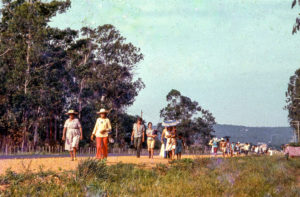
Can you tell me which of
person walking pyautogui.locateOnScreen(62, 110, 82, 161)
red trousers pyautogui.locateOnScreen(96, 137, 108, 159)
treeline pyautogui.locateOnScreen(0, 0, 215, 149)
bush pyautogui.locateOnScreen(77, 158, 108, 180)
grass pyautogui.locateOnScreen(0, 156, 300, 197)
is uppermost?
treeline pyautogui.locateOnScreen(0, 0, 215, 149)

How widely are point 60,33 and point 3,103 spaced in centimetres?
1007

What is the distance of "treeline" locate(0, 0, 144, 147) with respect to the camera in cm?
3634

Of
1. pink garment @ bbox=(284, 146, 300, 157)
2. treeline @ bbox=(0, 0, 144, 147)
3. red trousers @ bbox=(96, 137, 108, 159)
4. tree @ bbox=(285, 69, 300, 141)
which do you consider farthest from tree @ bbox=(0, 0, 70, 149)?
tree @ bbox=(285, 69, 300, 141)

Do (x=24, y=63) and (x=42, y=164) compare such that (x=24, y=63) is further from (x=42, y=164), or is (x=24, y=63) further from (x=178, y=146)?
(x=42, y=164)

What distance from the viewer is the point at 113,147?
50312 millimetres

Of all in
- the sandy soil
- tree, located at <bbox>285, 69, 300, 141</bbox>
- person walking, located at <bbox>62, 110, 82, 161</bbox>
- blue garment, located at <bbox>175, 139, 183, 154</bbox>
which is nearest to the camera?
the sandy soil

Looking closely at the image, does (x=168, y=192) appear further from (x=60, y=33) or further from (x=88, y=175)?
(x=60, y=33)

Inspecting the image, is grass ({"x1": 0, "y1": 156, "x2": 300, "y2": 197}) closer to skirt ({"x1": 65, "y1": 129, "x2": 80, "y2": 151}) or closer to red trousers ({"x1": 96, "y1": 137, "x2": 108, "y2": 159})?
red trousers ({"x1": 96, "y1": 137, "x2": 108, "y2": 159})

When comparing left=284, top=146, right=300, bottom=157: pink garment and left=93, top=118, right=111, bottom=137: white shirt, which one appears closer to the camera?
left=93, top=118, right=111, bottom=137: white shirt

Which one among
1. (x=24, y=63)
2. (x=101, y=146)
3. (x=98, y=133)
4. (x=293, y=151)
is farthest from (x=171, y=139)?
(x=293, y=151)

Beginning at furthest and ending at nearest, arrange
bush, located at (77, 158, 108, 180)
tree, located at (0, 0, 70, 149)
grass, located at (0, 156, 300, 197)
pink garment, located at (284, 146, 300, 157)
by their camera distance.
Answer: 1. pink garment, located at (284, 146, 300, 157)
2. tree, located at (0, 0, 70, 149)
3. bush, located at (77, 158, 108, 180)
4. grass, located at (0, 156, 300, 197)

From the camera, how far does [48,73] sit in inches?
1545

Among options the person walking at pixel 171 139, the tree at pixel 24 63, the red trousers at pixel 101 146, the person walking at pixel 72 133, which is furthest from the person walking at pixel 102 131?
the tree at pixel 24 63

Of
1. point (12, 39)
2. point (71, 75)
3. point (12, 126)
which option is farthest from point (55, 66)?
point (12, 126)
